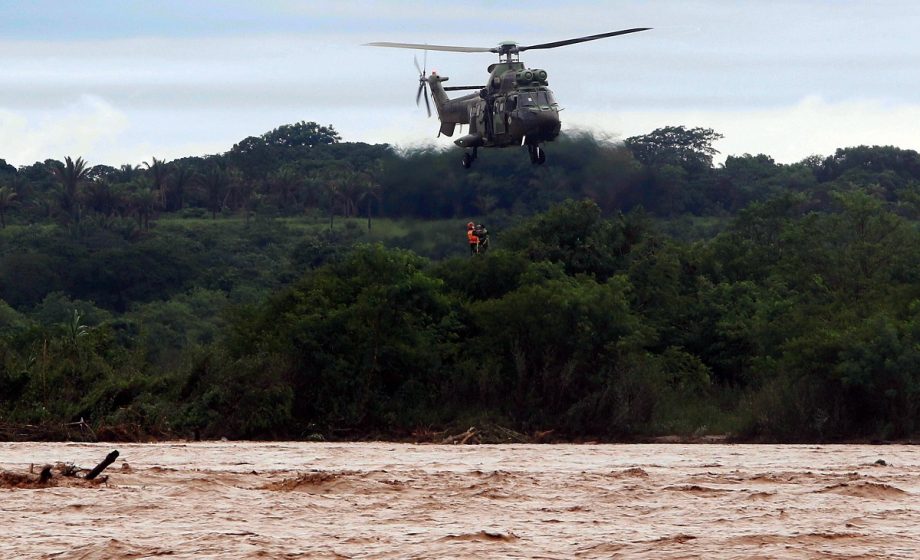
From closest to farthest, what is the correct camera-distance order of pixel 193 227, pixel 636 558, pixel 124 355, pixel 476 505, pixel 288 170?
1. pixel 636 558
2. pixel 476 505
3. pixel 124 355
4. pixel 193 227
5. pixel 288 170

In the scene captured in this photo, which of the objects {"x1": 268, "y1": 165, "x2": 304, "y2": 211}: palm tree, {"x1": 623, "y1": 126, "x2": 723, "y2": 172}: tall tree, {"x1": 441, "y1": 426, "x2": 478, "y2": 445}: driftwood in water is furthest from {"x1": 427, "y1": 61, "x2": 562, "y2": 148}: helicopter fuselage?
{"x1": 268, "y1": 165, "x2": 304, "y2": 211}: palm tree

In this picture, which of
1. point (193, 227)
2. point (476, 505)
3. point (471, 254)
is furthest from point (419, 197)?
point (193, 227)

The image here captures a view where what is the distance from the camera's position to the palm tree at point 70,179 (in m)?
91.8

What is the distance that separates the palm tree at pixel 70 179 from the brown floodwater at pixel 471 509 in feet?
218

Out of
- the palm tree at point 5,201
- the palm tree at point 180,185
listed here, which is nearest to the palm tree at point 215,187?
the palm tree at point 180,185

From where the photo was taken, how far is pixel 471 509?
62.3ft

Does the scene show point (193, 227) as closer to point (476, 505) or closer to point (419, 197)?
point (419, 197)

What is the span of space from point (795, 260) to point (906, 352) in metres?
12.3

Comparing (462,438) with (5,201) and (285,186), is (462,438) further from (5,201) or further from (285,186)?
(5,201)

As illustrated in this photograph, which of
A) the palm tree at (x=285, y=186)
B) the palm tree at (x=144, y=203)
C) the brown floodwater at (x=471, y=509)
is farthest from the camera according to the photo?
the palm tree at (x=144, y=203)

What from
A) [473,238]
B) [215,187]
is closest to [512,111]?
[473,238]

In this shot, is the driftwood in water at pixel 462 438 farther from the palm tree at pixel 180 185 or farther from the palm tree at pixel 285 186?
the palm tree at pixel 180 185

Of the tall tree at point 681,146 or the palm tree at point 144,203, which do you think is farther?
the palm tree at point 144,203

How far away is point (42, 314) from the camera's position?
65812mm
